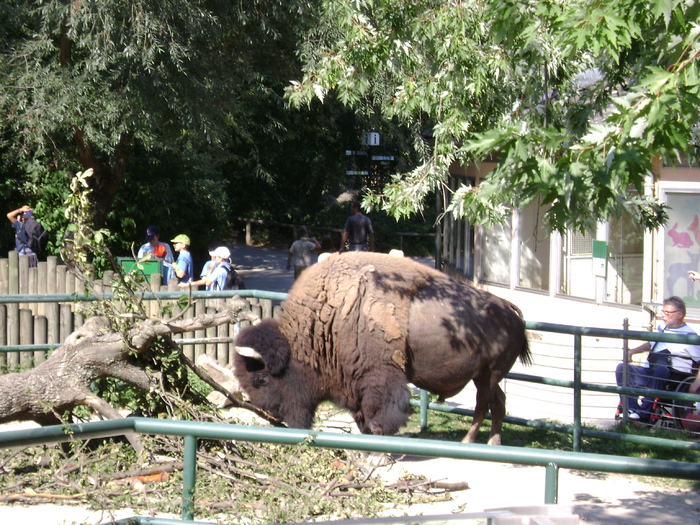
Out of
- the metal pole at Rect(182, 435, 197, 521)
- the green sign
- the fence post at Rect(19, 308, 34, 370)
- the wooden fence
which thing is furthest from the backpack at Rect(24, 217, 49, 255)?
the metal pole at Rect(182, 435, 197, 521)

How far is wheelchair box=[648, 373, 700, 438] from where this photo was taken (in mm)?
7430

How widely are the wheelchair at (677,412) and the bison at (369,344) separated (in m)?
1.80

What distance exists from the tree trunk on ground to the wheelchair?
4.25 m

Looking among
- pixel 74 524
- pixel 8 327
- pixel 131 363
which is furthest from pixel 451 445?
pixel 8 327

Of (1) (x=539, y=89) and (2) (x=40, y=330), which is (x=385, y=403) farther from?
(2) (x=40, y=330)

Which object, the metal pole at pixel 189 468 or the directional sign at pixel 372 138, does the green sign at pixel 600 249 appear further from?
the metal pole at pixel 189 468

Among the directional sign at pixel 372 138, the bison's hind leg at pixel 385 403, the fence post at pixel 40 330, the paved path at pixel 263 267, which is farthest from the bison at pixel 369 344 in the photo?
the directional sign at pixel 372 138

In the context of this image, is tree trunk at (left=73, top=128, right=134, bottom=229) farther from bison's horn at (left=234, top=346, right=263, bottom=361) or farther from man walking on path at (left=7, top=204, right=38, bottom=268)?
bison's horn at (left=234, top=346, right=263, bottom=361)

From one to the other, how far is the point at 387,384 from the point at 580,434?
72.5 inches

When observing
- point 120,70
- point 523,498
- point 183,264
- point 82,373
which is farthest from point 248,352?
point 120,70

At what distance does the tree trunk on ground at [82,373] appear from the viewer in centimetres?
597

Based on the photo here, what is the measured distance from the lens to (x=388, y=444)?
2836 millimetres

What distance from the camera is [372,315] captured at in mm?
6488

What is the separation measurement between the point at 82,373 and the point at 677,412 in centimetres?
553
